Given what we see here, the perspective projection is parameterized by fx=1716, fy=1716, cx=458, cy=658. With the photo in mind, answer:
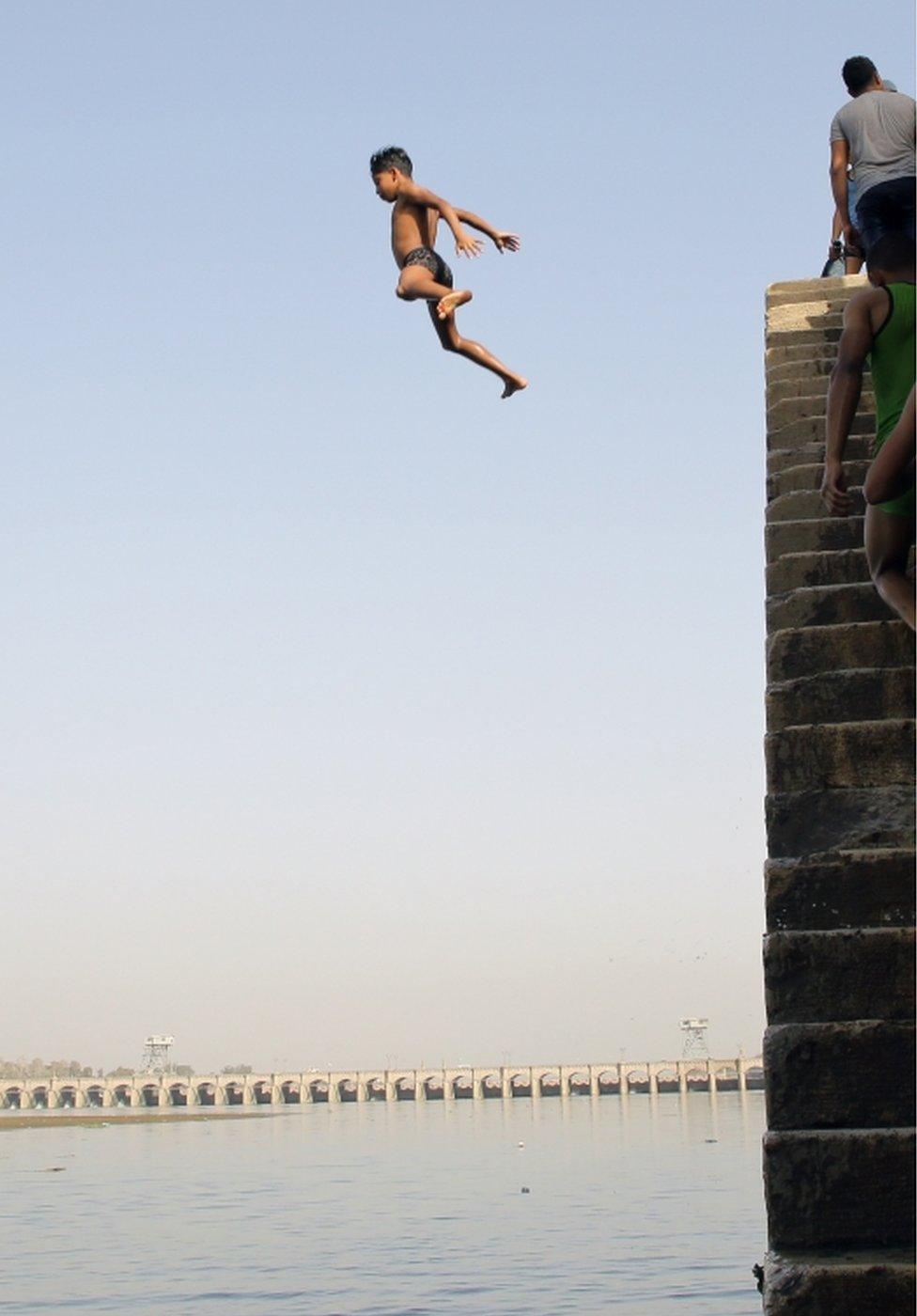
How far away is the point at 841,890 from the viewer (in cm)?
466

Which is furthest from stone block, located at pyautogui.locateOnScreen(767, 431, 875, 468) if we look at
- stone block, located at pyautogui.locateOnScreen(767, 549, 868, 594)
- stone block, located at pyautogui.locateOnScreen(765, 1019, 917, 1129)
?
stone block, located at pyautogui.locateOnScreen(765, 1019, 917, 1129)

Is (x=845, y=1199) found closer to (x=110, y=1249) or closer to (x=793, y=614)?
(x=793, y=614)

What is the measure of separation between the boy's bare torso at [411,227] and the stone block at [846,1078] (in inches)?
225

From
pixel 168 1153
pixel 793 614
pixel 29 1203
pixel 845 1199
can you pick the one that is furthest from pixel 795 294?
pixel 168 1153

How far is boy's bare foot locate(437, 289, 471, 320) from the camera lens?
8.88 meters

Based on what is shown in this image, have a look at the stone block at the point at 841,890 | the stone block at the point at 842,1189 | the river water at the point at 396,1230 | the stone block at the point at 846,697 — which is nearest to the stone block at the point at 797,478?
the stone block at the point at 846,697

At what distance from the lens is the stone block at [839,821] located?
4.82m

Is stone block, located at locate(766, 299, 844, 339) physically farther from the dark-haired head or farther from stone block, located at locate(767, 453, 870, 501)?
the dark-haired head

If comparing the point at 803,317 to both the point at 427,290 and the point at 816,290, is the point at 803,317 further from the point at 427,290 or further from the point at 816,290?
the point at 427,290

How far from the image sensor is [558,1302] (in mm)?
38031

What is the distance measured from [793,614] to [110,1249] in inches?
2061

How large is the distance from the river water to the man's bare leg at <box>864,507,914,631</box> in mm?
32371

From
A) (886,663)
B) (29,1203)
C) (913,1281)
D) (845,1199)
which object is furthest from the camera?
(29,1203)

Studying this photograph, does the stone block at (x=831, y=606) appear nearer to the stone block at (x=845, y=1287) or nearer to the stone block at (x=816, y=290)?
the stone block at (x=845, y=1287)
